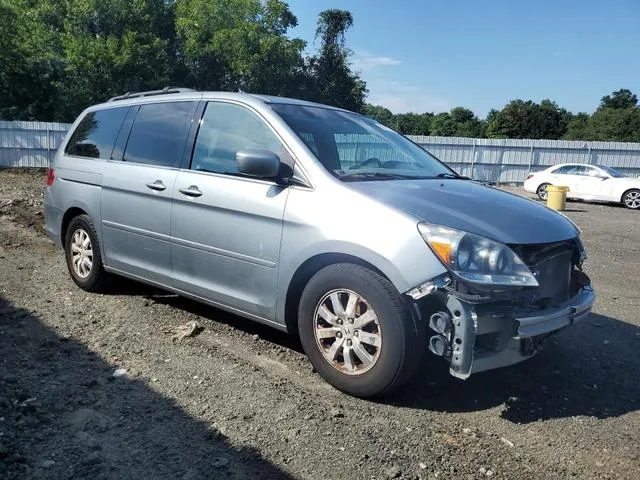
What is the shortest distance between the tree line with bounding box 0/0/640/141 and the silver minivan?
80.1ft

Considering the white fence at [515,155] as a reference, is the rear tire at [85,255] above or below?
below

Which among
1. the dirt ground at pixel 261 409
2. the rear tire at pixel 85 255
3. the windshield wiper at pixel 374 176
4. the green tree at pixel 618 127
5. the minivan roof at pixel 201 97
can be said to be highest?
the green tree at pixel 618 127

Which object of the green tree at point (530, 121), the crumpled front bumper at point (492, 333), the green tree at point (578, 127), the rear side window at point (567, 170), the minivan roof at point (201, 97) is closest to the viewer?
the crumpled front bumper at point (492, 333)

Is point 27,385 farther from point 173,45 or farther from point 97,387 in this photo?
point 173,45

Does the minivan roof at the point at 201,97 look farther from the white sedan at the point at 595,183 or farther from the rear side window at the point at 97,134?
the white sedan at the point at 595,183

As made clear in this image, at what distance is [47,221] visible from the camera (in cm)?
620

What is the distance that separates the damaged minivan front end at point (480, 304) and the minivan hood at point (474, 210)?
0.09m

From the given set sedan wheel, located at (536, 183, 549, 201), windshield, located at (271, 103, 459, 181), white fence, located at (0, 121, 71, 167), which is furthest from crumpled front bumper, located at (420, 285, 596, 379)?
white fence, located at (0, 121, 71, 167)

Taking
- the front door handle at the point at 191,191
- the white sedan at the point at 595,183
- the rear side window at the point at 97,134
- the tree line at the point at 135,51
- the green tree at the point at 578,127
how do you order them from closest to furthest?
the front door handle at the point at 191,191
the rear side window at the point at 97,134
the white sedan at the point at 595,183
the tree line at the point at 135,51
the green tree at the point at 578,127

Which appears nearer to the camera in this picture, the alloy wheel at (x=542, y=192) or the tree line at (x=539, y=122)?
the alloy wheel at (x=542, y=192)

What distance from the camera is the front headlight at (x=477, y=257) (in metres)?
3.20

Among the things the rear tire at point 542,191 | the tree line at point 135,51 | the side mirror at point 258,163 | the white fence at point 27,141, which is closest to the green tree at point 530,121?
the tree line at point 135,51

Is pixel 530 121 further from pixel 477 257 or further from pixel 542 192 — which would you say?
pixel 477 257

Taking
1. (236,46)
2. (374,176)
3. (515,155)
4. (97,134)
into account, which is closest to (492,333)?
(374,176)
